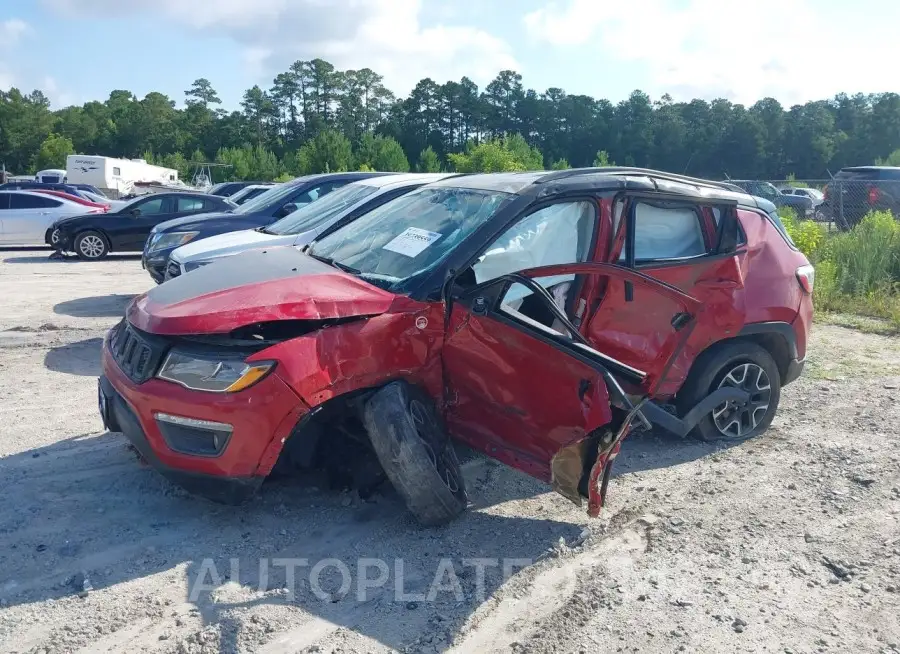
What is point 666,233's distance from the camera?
493 cm

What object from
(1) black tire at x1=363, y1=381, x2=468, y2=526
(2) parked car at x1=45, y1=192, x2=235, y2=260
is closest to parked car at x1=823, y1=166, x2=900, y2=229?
(2) parked car at x1=45, y1=192, x2=235, y2=260

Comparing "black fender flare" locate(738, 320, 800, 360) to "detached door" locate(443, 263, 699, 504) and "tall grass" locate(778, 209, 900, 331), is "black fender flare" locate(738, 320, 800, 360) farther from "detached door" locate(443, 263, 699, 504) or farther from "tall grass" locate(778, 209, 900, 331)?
"tall grass" locate(778, 209, 900, 331)

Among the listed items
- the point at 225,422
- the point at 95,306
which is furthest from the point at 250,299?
the point at 95,306

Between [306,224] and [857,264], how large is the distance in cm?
826

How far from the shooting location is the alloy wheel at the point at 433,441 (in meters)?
3.79

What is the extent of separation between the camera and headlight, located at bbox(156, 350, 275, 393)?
3.51 metres

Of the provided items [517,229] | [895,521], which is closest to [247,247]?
[517,229]

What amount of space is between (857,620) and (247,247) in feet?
21.5

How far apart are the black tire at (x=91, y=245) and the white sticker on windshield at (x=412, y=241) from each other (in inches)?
542

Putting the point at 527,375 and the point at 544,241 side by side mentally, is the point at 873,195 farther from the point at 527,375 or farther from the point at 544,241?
the point at 527,375

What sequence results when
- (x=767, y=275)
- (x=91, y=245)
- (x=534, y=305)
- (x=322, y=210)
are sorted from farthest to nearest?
1. (x=91, y=245)
2. (x=322, y=210)
3. (x=767, y=275)
4. (x=534, y=305)

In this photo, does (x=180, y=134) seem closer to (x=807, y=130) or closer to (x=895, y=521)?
(x=807, y=130)

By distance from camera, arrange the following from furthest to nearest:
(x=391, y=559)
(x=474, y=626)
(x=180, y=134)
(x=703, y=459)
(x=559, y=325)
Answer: (x=180, y=134) → (x=703, y=459) → (x=559, y=325) → (x=391, y=559) → (x=474, y=626)

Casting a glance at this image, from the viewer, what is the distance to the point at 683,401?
5.16 meters
